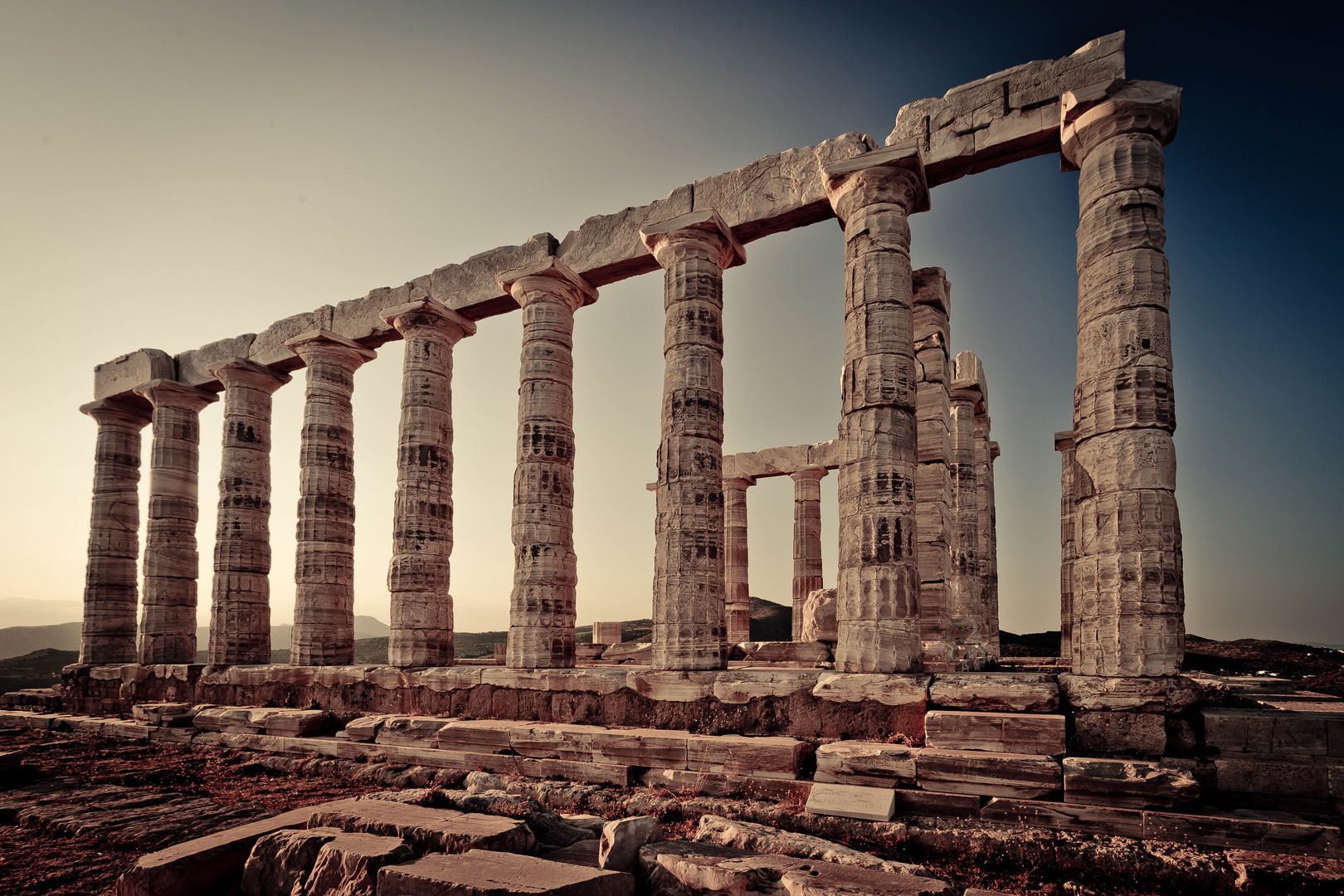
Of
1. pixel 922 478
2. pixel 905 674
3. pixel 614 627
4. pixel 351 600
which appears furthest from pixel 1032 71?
pixel 614 627

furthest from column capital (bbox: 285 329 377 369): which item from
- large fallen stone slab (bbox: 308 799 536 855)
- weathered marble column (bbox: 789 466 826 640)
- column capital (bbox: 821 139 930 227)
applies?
weathered marble column (bbox: 789 466 826 640)

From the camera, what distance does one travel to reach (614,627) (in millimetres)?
25141

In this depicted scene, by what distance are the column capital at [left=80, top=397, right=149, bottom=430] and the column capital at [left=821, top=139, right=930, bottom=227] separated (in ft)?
65.4

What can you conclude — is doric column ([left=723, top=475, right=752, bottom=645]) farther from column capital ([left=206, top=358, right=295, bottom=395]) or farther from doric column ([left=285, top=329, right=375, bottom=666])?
column capital ([left=206, top=358, right=295, bottom=395])

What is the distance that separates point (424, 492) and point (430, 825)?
9.29 meters

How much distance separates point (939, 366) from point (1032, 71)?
478 cm

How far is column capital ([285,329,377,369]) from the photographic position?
54.8ft

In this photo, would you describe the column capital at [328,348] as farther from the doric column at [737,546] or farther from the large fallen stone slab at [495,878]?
the large fallen stone slab at [495,878]

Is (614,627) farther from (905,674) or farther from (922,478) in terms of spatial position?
(905,674)

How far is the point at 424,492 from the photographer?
15.0 m

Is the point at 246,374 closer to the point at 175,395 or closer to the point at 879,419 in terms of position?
the point at 175,395

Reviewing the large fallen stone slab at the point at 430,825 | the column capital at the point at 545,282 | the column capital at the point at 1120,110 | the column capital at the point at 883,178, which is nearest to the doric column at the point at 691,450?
the column capital at the point at 545,282

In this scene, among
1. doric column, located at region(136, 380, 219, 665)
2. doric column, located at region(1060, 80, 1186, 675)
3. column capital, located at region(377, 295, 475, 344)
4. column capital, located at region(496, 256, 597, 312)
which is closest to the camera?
doric column, located at region(1060, 80, 1186, 675)

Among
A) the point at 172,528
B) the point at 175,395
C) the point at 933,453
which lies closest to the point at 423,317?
the point at 175,395
